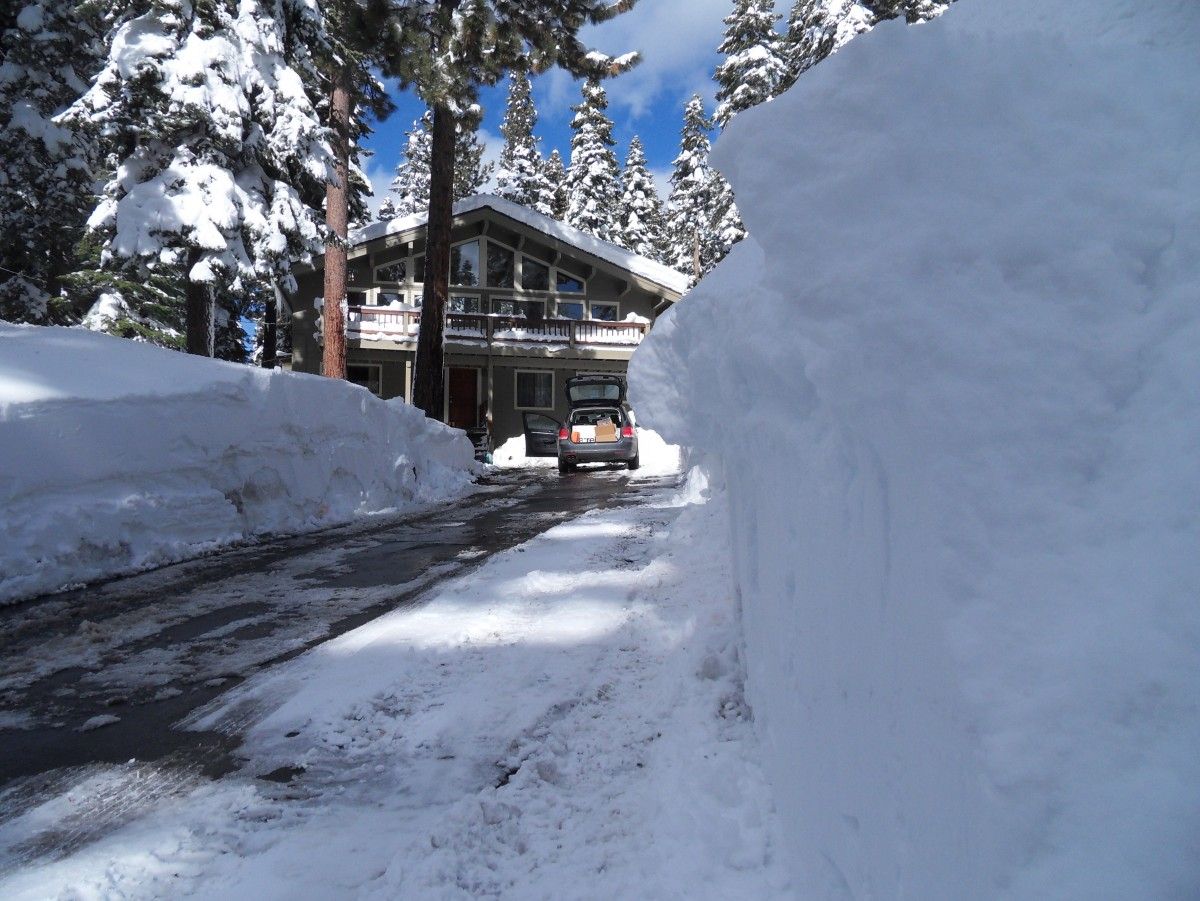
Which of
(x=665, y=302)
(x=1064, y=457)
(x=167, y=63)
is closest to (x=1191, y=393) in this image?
(x=1064, y=457)

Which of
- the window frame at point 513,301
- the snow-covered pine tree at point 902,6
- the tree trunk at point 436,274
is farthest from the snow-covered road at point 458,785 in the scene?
the window frame at point 513,301

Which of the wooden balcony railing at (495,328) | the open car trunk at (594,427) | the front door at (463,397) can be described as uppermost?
the wooden balcony railing at (495,328)

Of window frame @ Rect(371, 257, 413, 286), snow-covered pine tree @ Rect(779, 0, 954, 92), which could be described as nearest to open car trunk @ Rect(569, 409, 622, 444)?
snow-covered pine tree @ Rect(779, 0, 954, 92)

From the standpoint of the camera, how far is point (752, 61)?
26.4 m

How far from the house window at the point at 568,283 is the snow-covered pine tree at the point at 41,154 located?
14.1 m

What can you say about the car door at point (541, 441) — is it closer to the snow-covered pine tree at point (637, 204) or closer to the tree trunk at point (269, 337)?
the tree trunk at point (269, 337)

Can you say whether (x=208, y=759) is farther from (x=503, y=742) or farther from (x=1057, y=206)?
(x=1057, y=206)

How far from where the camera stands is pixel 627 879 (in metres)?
2.10

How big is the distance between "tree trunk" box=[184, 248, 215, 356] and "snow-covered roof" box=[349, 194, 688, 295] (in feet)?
26.1

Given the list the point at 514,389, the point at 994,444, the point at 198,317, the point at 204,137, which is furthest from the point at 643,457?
the point at 994,444

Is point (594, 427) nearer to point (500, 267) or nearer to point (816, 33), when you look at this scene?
point (500, 267)

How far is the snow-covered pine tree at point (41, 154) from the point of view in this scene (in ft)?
52.0

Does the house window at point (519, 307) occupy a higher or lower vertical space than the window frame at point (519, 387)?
higher

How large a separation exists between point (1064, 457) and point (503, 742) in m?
2.39
